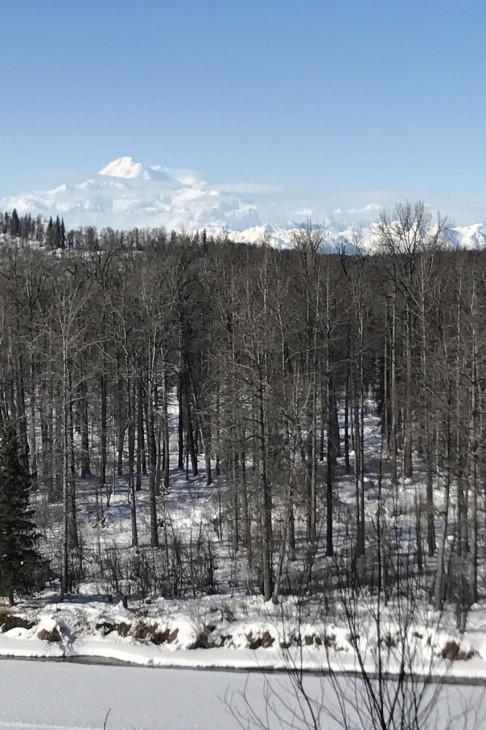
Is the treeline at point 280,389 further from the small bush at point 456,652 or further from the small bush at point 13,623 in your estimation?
the small bush at point 13,623

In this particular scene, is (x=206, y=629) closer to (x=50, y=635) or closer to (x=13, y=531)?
(x=50, y=635)

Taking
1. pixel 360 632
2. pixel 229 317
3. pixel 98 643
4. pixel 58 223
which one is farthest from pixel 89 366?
pixel 58 223

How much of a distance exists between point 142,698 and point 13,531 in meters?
6.50

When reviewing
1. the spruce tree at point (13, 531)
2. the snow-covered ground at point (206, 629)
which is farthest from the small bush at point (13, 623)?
the spruce tree at point (13, 531)

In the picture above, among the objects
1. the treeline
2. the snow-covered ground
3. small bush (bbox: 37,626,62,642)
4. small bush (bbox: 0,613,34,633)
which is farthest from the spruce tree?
small bush (bbox: 37,626,62,642)

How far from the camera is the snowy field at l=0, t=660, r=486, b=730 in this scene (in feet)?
40.7

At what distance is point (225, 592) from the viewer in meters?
19.0

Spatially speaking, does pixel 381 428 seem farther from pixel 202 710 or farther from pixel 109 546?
pixel 202 710

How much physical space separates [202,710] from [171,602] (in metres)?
5.13

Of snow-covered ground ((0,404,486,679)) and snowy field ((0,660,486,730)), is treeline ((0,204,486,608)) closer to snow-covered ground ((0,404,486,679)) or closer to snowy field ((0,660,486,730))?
snow-covered ground ((0,404,486,679))

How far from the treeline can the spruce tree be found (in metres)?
1.19

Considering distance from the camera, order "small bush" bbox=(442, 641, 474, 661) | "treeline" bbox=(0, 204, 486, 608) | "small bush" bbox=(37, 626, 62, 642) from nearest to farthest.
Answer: "small bush" bbox=(442, 641, 474, 661) → "small bush" bbox=(37, 626, 62, 642) → "treeline" bbox=(0, 204, 486, 608)

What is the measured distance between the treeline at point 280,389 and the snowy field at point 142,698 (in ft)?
11.8

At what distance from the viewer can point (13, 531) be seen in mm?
17750
